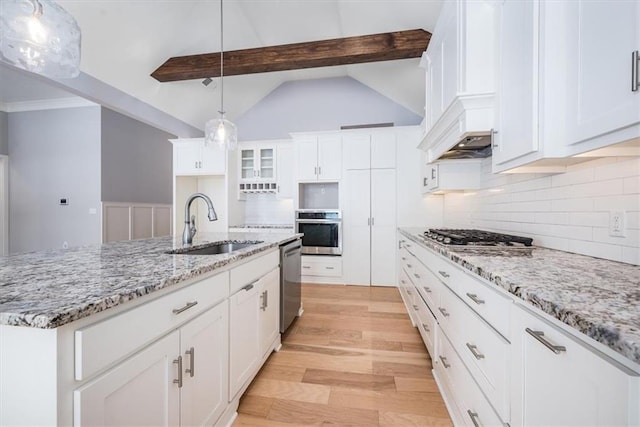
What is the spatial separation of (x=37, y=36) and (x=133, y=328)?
171 centimetres

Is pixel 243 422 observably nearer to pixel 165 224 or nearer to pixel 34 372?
pixel 34 372

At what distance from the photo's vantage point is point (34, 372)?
641 millimetres

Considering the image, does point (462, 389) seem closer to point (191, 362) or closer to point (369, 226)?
point (191, 362)

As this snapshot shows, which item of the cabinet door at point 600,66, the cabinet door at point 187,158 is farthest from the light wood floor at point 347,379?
the cabinet door at point 187,158

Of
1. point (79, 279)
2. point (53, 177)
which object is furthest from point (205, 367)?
point (53, 177)

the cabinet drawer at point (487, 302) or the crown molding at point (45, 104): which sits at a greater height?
the crown molding at point (45, 104)

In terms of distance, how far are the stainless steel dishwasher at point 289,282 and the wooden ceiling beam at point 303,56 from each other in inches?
102

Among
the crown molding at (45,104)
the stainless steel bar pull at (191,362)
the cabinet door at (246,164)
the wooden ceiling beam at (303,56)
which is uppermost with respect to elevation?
the wooden ceiling beam at (303,56)

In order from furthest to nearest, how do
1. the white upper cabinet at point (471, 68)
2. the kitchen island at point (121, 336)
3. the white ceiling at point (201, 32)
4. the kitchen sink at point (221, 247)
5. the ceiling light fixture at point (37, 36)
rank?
the white ceiling at point (201, 32) → the kitchen sink at point (221, 247) → the white upper cabinet at point (471, 68) → the ceiling light fixture at point (37, 36) → the kitchen island at point (121, 336)

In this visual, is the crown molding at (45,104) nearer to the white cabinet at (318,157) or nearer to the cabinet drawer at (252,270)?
the white cabinet at (318,157)

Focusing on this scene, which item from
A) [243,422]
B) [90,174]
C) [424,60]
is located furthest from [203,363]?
[90,174]

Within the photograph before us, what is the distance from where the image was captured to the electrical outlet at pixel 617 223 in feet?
3.84

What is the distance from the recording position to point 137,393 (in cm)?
85

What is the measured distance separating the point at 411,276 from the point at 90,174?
5.72m
